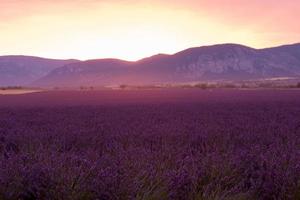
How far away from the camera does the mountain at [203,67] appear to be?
5172 inches

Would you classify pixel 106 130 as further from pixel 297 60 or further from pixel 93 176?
pixel 297 60

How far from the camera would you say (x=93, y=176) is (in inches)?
158

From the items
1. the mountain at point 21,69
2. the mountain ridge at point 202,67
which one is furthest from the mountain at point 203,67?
the mountain at point 21,69

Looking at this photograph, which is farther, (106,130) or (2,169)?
(106,130)

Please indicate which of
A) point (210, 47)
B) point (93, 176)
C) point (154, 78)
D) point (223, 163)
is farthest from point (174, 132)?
point (210, 47)

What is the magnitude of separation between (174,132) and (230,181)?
8.71ft

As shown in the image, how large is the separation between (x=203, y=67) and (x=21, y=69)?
8275 cm

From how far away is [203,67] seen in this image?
454ft

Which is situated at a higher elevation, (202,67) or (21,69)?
(21,69)

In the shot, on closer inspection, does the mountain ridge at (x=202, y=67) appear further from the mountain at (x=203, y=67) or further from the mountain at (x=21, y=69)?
the mountain at (x=21, y=69)

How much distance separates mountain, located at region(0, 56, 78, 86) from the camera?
17310 cm

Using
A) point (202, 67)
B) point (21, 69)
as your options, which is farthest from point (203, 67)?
point (21, 69)

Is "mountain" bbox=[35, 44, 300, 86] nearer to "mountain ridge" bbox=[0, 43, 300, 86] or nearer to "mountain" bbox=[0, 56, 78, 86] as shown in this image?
"mountain ridge" bbox=[0, 43, 300, 86]

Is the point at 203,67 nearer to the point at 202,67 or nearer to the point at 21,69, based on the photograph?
the point at 202,67
